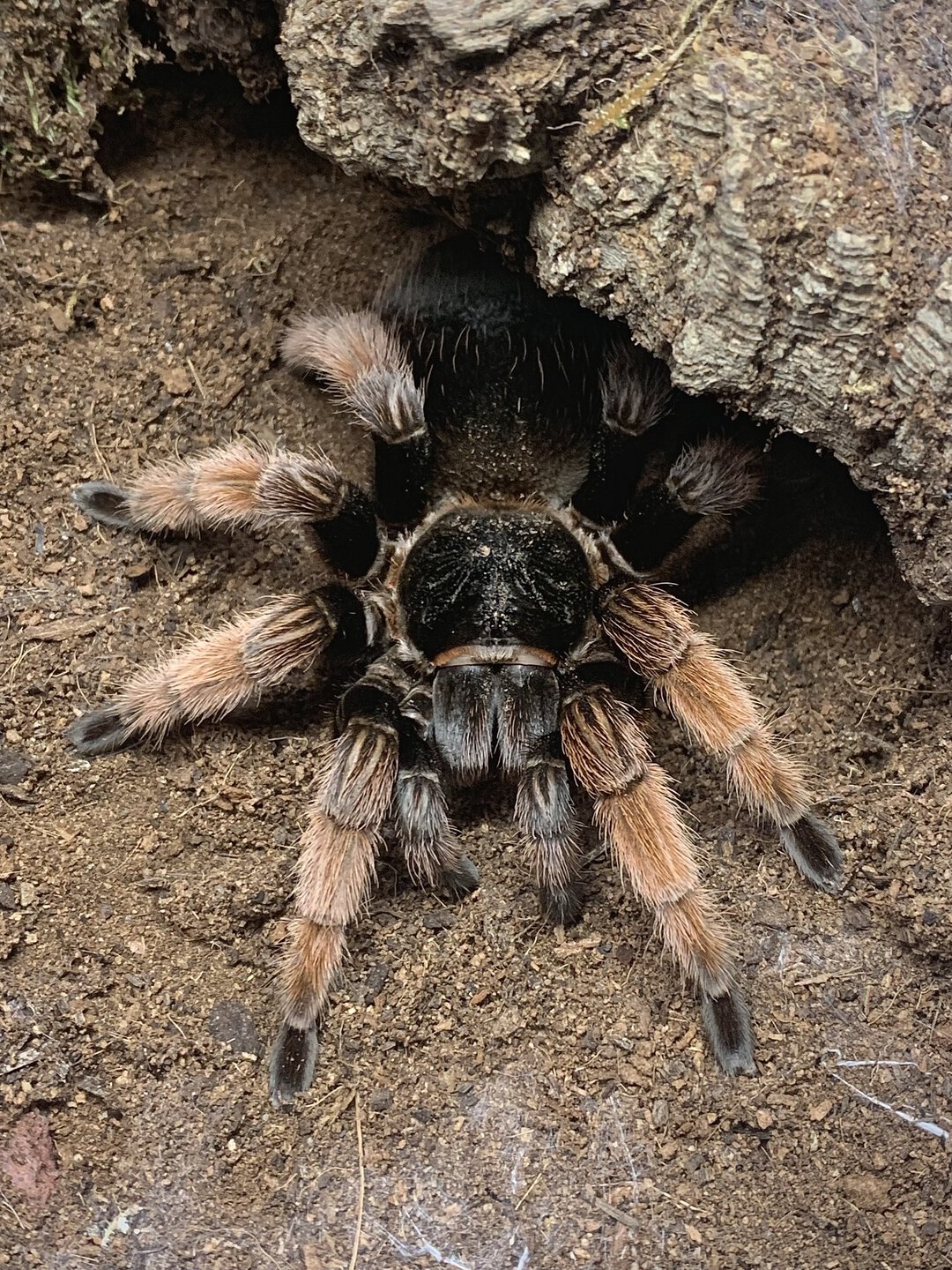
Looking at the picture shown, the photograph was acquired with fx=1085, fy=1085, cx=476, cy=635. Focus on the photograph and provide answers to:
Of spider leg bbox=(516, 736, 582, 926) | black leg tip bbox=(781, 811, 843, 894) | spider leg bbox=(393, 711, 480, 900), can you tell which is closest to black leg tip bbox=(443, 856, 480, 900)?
spider leg bbox=(393, 711, 480, 900)

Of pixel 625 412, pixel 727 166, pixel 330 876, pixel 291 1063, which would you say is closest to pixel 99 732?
pixel 330 876

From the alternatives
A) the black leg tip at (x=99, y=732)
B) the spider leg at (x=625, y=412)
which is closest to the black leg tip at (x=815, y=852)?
the spider leg at (x=625, y=412)

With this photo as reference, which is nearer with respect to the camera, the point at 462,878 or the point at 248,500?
the point at 462,878

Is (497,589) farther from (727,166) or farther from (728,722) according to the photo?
(727,166)

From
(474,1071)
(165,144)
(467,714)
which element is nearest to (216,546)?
(467,714)

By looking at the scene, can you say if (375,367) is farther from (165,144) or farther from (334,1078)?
(334,1078)

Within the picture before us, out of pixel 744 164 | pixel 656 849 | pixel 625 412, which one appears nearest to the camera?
pixel 744 164
